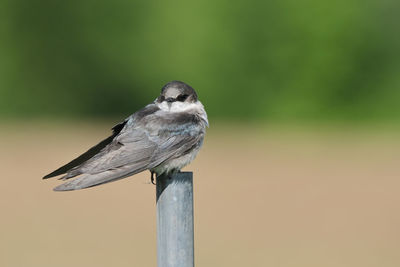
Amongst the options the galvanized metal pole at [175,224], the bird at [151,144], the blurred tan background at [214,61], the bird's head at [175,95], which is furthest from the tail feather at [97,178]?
the blurred tan background at [214,61]

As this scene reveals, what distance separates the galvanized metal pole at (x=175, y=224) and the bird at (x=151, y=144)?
45 centimetres

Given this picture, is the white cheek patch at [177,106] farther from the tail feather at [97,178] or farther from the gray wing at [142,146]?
the tail feather at [97,178]

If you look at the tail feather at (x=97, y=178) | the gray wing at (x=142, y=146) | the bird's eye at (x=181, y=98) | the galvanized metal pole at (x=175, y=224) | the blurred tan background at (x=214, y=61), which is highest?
the blurred tan background at (x=214, y=61)

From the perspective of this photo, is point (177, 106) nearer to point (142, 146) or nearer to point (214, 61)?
point (142, 146)

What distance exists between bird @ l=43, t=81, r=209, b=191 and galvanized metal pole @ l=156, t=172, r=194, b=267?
0.45 meters

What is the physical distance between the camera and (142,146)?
4461 mm

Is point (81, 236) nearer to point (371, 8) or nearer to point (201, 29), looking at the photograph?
point (201, 29)

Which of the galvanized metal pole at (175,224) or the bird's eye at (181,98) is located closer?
the galvanized metal pole at (175,224)

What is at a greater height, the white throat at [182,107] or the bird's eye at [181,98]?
the bird's eye at [181,98]

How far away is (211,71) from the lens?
23203 mm

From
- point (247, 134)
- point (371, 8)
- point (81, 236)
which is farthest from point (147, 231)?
point (371, 8)

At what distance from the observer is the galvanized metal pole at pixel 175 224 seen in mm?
3561

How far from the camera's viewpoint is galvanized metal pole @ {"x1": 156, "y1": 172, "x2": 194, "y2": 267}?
11.7ft

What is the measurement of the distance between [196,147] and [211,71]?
18519 millimetres
